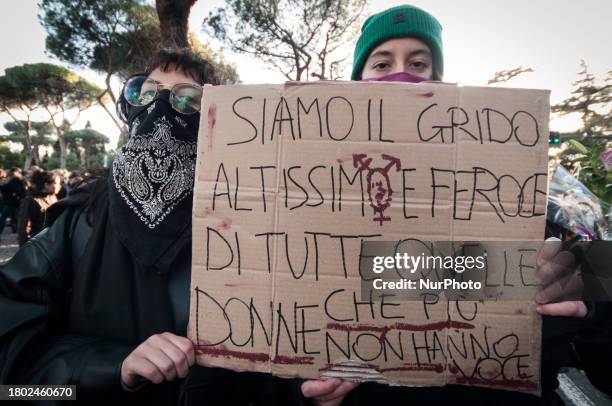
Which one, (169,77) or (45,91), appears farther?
(45,91)

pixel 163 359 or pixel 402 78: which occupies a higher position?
pixel 402 78

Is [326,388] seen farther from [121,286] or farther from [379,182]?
[121,286]

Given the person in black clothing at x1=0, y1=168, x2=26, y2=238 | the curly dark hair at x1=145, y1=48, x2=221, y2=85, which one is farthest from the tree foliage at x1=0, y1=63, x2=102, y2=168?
the curly dark hair at x1=145, y1=48, x2=221, y2=85

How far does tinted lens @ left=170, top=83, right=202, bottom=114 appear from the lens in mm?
1342

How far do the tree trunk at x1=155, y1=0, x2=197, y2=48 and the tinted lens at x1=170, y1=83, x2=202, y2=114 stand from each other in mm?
5806

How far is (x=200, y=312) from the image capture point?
0.97 metres

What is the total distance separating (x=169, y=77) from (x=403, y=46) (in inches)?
39.3

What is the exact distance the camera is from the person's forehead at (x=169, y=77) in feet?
4.80

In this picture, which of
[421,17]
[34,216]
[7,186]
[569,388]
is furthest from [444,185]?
[7,186]

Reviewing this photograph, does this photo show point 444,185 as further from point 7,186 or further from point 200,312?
point 7,186

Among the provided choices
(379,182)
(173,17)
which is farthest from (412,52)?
(173,17)

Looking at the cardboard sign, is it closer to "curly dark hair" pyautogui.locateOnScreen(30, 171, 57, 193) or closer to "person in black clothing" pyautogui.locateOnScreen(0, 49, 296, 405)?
"person in black clothing" pyautogui.locateOnScreen(0, 49, 296, 405)

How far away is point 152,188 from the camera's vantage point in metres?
1.19

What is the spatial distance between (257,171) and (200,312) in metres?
0.40
